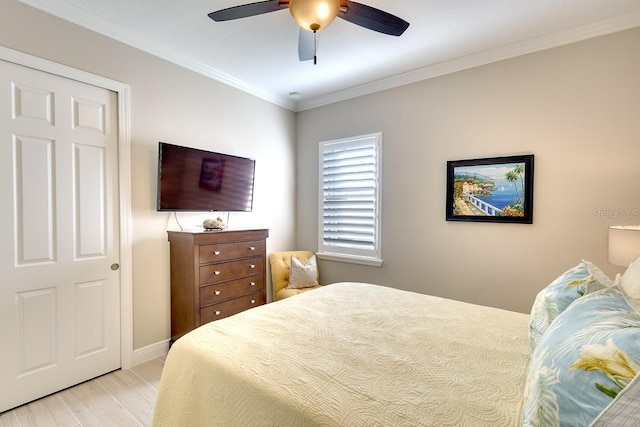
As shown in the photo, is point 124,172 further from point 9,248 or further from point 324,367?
point 324,367

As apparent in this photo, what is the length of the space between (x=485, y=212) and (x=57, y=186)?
12.1ft

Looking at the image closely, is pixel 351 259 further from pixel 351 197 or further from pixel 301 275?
pixel 351 197

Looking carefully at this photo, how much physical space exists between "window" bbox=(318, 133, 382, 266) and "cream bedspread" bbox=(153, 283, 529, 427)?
1.84m

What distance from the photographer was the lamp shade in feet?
5.97

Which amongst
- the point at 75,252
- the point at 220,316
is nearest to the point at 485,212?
the point at 220,316

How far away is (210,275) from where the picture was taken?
108 inches

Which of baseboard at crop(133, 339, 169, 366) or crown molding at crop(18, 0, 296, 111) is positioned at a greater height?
crown molding at crop(18, 0, 296, 111)

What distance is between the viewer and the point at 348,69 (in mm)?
3229

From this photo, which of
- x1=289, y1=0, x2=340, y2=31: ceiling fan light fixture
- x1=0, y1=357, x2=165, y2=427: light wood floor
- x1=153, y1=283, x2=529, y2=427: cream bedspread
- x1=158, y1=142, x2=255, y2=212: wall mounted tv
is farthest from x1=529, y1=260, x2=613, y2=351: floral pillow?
x1=158, y1=142, x2=255, y2=212: wall mounted tv

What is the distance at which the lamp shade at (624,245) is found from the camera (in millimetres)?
1818

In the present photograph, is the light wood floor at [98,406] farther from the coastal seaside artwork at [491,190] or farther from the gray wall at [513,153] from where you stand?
the coastal seaside artwork at [491,190]

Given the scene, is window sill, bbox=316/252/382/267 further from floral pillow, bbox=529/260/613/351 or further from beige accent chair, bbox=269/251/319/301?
floral pillow, bbox=529/260/613/351

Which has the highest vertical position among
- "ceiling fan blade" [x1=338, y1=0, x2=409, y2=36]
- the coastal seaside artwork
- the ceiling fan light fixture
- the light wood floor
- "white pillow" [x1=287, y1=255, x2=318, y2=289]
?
"ceiling fan blade" [x1=338, y1=0, x2=409, y2=36]

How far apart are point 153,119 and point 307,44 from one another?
165 cm
